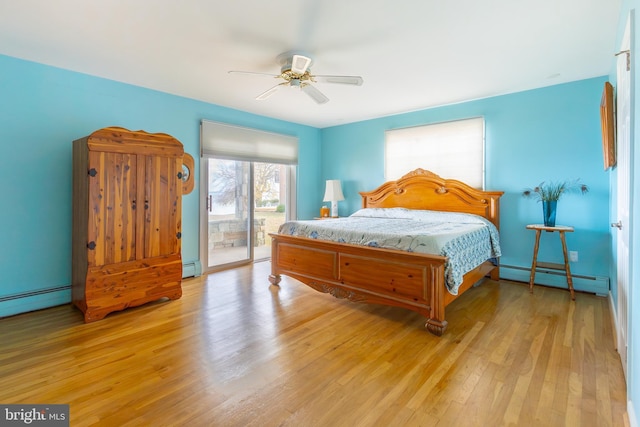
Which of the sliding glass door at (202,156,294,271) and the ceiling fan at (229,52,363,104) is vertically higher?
the ceiling fan at (229,52,363,104)

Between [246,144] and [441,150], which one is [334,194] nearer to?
[246,144]

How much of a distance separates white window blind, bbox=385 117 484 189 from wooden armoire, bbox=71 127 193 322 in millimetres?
3292

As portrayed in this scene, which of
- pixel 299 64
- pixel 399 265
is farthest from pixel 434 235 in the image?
pixel 299 64

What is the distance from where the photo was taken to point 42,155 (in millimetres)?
3166

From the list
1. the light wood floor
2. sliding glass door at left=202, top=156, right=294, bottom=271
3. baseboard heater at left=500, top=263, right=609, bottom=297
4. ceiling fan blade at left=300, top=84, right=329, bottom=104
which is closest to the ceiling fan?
ceiling fan blade at left=300, top=84, right=329, bottom=104

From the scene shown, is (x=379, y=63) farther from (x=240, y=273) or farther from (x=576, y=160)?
(x=240, y=273)

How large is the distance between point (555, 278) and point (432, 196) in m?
1.77

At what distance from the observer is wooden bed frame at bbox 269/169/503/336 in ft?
8.68

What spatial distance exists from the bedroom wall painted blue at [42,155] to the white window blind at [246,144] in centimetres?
85

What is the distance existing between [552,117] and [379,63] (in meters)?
2.34

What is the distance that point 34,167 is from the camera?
10.2ft

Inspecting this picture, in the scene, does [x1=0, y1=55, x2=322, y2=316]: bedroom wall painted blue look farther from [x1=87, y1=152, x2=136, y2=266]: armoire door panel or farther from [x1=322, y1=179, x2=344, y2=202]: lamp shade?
[x1=322, y1=179, x2=344, y2=202]: lamp shade

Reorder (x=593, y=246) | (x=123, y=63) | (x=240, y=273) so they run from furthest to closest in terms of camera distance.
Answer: (x=240, y=273) → (x=593, y=246) → (x=123, y=63)

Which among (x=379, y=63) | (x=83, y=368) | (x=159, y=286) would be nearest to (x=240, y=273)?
(x=159, y=286)
